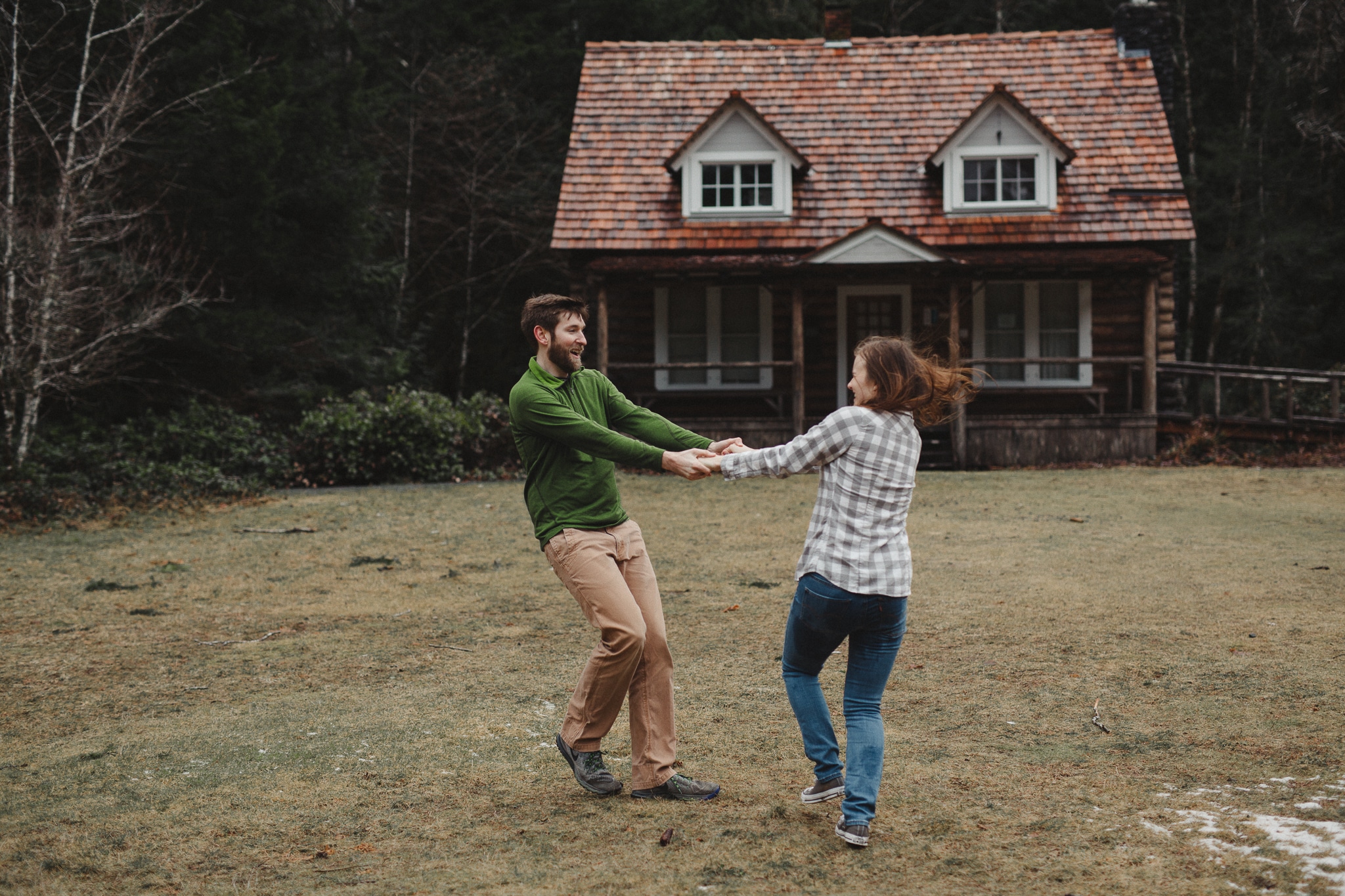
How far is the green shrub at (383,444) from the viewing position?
17234 mm

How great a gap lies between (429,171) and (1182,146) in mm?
20037

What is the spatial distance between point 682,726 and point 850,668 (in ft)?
5.29

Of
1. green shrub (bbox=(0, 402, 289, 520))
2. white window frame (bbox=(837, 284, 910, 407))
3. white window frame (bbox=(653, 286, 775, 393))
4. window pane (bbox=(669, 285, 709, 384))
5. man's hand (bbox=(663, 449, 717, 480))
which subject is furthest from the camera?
window pane (bbox=(669, 285, 709, 384))

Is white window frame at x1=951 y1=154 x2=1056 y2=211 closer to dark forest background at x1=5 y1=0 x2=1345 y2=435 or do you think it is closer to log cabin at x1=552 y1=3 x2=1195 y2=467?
log cabin at x1=552 y1=3 x2=1195 y2=467

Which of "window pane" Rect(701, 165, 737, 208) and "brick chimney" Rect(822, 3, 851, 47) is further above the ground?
"brick chimney" Rect(822, 3, 851, 47)

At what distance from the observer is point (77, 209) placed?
1471 centimetres

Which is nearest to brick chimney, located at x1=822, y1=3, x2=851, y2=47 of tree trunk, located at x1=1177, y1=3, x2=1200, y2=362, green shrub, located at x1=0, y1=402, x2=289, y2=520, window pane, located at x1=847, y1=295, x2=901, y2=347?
window pane, located at x1=847, y1=295, x2=901, y2=347

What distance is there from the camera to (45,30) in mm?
17203

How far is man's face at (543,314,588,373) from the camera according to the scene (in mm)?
4586

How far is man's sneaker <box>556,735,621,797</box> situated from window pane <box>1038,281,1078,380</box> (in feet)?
56.3

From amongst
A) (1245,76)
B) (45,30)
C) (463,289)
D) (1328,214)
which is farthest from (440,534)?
(1245,76)

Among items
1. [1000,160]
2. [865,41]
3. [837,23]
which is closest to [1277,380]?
→ [1000,160]

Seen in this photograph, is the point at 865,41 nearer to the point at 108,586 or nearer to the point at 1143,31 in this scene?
the point at 1143,31

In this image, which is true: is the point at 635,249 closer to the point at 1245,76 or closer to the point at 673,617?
the point at 673,617
